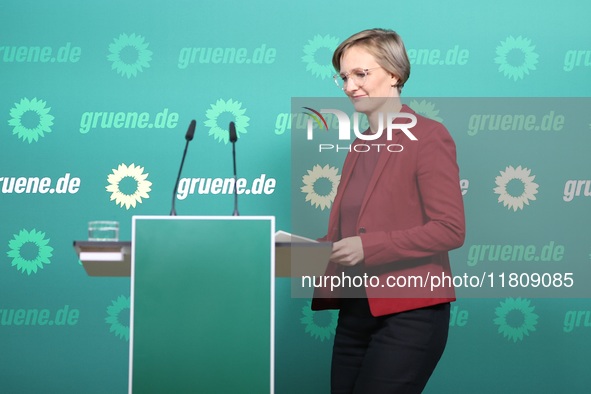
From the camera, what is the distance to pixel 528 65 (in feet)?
12.0

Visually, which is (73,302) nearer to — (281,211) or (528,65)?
(281,211)

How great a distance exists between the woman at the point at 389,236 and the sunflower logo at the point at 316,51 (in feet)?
3.27

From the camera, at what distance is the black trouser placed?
2.27 m

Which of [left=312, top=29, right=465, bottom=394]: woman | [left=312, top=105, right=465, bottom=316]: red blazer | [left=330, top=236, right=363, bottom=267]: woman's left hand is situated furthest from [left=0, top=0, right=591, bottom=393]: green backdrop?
[left=330, top=236, right=363, bottom=267]: woman's left hand

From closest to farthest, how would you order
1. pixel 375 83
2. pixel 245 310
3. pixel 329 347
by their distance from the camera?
pixel 245 310
pixel 375 83
pixel 329 347

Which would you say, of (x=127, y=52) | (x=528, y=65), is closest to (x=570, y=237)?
(x=528, y=65)

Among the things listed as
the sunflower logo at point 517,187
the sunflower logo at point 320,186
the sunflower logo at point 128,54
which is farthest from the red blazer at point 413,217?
the sunflower logo at point 128,54

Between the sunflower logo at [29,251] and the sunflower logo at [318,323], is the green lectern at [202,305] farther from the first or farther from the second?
the sunflower logo at [29,251]

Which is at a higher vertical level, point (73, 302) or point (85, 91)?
point (85, 91)

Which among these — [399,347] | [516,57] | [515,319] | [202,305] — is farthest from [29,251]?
[516,57]

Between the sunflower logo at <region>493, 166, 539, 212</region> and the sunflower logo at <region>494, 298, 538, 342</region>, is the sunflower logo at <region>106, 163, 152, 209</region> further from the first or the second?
the sunflower logo at <region>494, 298, 538, 342</region>

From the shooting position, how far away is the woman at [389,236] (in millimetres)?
2285

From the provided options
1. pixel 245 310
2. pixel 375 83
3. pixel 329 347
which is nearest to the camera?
pixel 245 310

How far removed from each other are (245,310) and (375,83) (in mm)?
936
